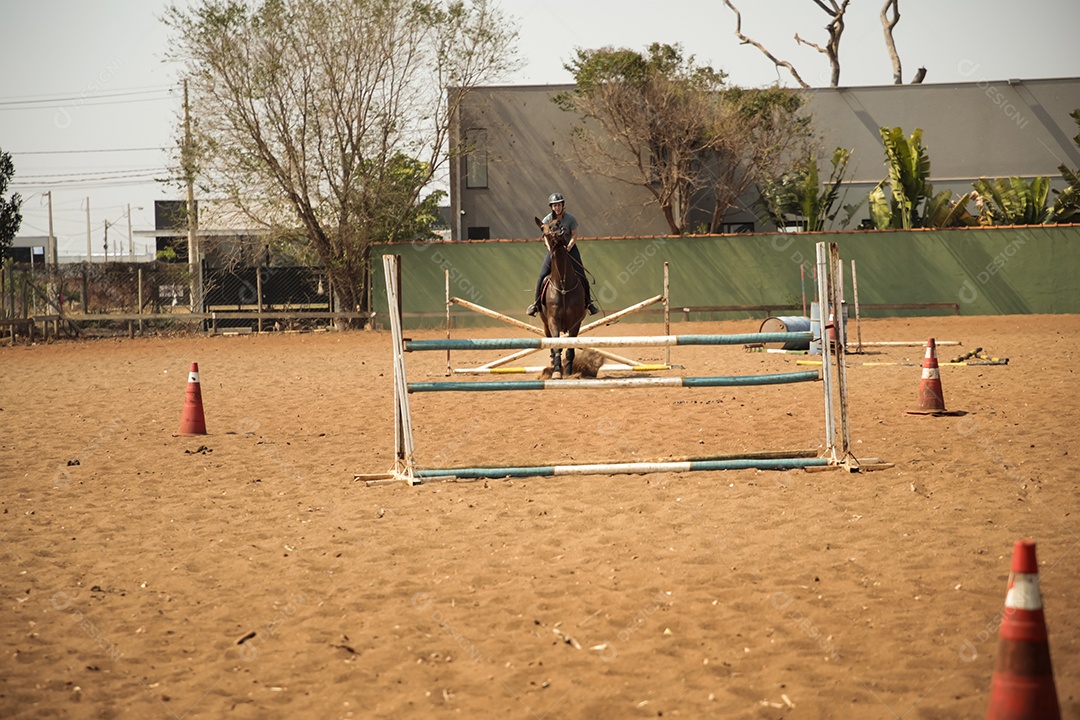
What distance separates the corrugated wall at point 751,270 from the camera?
2792cm

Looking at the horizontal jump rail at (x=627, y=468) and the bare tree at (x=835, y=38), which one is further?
the bare tree at (x=835, y=38)

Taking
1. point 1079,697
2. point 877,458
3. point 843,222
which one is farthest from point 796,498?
point 843,222

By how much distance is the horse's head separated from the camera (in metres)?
13.1

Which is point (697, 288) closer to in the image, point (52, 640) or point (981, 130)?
point (981, 130)

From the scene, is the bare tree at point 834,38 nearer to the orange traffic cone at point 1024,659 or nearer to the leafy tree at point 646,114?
the leafy tree at point 646,114

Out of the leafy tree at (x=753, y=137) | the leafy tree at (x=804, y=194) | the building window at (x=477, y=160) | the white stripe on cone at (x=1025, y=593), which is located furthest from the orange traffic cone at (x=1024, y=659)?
the leafy tree at (x=753, y=137)

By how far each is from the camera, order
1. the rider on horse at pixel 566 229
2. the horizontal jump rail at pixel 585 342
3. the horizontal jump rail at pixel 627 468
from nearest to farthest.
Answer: the horizontal jump rail at pixel 627 468 < the horizontal jump rail at pixel 585 342 < the rider on horse at pixel 566 229

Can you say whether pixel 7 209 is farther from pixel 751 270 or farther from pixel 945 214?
pixel 945 214

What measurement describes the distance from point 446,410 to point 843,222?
25.9 meters

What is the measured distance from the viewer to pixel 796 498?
7.14 meters

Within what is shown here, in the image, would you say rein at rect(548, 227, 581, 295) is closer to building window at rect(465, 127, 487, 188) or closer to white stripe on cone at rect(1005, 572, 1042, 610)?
white stripe on cone at rect(1005, 572, 1042, 610)

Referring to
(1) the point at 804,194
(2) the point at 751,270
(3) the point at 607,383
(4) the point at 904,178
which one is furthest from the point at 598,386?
(1) the point at 804,194

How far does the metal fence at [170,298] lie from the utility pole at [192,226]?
0.08m

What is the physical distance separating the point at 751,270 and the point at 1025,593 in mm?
25591
